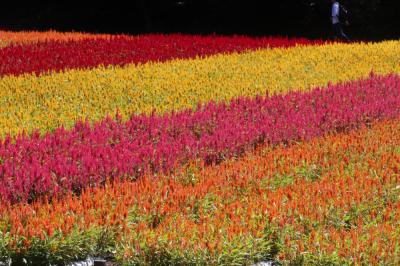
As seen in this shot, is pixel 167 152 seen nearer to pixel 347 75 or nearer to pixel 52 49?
pixel 347 75

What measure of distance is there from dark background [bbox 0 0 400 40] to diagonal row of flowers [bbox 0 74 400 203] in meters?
16.4

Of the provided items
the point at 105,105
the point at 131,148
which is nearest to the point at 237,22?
the point at 105,105

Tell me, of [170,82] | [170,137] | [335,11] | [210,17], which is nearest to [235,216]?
[170,137]

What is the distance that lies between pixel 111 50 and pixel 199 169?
10.2 metres

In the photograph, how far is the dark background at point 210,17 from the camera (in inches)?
1067

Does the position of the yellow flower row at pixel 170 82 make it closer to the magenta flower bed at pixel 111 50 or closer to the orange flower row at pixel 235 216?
the magenta flower bed at pixel 111 50

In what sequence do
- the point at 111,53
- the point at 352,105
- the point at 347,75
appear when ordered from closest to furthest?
the point at 352,105 < the point at 347,75 < the point at 111,53

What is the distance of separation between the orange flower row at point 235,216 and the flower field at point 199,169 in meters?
0.01

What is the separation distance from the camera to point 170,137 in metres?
8.33

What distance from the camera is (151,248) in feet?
17.0

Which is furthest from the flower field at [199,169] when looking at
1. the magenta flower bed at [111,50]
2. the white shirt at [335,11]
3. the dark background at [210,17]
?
the dark background at [210,17]

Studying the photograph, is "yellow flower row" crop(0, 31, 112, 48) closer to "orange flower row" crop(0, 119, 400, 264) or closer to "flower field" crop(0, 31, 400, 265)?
"flower field" crop(0, 31, 400, 265)

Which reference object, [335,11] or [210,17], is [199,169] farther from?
[210,17]

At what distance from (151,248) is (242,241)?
631 mm
